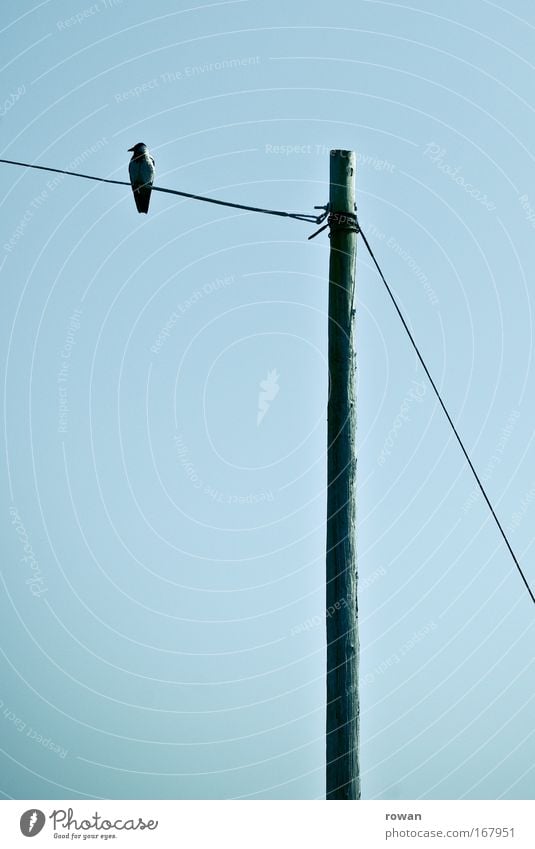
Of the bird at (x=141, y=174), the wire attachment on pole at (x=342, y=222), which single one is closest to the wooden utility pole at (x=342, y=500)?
→ the wire attachment on pole at (x=342, y=222)

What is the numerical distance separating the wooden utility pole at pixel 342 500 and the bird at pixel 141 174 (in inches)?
71.1

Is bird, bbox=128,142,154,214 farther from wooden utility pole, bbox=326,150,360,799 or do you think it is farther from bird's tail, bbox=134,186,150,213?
wooden utility pole, bbox=326,150,360,799

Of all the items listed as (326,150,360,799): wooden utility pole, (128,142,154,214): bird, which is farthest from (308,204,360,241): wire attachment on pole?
(128,142,154,214): bird

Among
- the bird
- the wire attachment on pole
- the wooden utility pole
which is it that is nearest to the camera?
the wooden utility pole

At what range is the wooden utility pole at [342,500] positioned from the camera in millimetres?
5324

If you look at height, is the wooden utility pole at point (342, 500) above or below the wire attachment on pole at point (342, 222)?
below

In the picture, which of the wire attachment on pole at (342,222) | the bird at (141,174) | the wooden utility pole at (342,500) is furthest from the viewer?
the bird at (141,174)

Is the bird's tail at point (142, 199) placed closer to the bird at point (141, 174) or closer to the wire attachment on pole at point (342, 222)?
the bird at point (141, 174)

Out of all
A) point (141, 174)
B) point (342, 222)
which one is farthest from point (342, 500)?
point (141, 174)

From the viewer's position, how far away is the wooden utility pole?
5.32 m

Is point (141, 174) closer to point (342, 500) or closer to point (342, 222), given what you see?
point (342, 222)

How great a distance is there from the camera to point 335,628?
545 centimetres

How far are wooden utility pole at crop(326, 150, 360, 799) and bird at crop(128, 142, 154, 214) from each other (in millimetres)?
1806

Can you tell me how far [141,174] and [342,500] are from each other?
3.85 m
